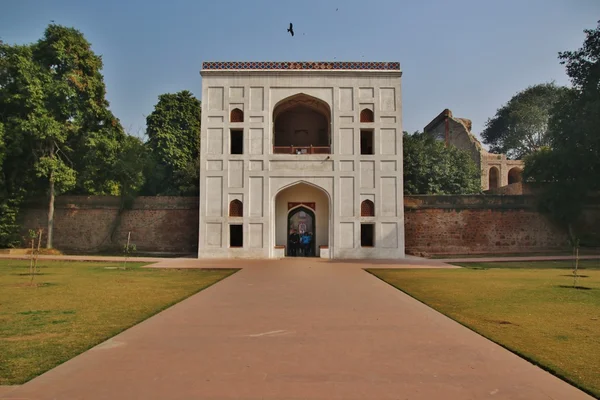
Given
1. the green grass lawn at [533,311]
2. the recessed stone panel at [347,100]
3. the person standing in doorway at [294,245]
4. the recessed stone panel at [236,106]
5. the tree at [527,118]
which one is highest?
the tree at [527,118]

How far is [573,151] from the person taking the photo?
21.3 m

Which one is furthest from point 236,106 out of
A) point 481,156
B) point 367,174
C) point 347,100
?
point 481,156

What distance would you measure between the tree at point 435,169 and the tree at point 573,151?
21.6 ft

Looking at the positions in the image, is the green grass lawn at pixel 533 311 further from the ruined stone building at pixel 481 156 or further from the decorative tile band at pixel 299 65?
the ruined stone building at pixel 481 156

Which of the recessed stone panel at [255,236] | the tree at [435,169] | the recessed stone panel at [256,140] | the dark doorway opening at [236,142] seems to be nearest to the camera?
the recessed stone panel at [255,236]

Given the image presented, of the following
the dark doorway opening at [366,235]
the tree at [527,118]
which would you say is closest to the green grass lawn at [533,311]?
the dark doorway opening at [366,235]

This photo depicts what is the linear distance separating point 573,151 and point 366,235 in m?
10.3

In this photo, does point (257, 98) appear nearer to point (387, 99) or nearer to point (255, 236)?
point (387, 99)

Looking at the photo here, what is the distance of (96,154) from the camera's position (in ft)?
74.6

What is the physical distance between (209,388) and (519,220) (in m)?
22.4

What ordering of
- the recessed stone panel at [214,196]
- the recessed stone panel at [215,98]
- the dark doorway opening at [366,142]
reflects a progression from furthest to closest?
the dark doorway opening at [366,142]
the recessed stone panel at [215,98]
the recessed stone panel at [214,196]

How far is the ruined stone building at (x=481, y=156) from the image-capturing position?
37.6 metres

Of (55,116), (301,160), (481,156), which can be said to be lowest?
(301,160)

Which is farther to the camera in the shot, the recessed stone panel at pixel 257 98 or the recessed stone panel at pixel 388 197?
the recessed stone panel at pixel 257 98
